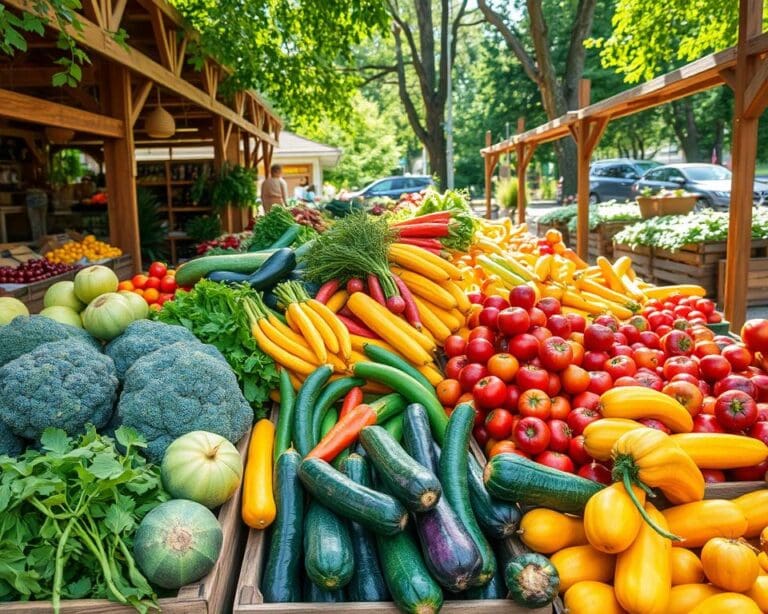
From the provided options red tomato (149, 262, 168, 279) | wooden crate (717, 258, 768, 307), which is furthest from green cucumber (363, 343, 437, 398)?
wooden crate (717, 258, 768, 307)

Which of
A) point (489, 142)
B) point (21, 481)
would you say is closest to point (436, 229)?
point (21, 481)

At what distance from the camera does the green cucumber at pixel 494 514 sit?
2.20 meters

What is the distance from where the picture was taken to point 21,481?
191 cm

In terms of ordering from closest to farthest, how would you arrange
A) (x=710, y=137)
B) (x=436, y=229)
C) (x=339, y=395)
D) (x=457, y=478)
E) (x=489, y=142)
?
(x=457, y=478)
(x=339, y=395)
(x=436, y=229)
(x=489, y=142)
(x=710, y=137)

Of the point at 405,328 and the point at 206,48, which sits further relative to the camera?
the point at 206,48

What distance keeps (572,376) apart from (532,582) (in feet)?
3.60

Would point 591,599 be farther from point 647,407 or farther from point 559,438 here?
point 647,407

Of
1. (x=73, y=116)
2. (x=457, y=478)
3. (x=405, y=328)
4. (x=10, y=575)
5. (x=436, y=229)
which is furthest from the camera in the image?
(x=73, y=116)

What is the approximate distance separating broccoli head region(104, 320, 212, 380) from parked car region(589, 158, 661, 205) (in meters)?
25.1

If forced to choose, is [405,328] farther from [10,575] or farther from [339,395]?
[10,575]

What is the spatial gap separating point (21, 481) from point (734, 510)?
2.27 meters

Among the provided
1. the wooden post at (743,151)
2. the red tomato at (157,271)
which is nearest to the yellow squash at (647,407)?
the wooden post at (743,151)

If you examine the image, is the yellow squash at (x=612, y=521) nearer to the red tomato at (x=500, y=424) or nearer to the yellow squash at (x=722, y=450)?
the yellow squash at (x=722, y=450)

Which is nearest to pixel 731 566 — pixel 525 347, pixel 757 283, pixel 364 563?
pixel 364 563
